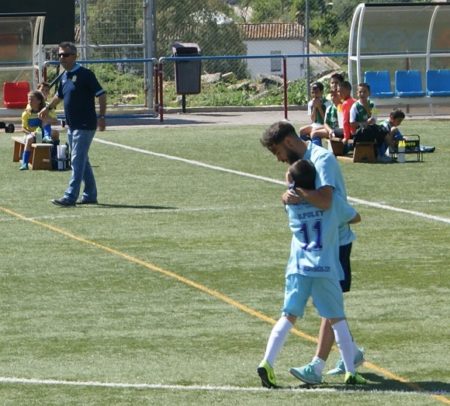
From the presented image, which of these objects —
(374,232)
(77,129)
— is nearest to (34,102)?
(77,129)

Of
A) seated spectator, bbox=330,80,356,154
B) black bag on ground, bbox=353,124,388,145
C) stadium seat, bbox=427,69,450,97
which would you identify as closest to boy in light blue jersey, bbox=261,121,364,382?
black bag on ground, bbox=353,124,388,145

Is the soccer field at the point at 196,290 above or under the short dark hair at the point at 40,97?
under

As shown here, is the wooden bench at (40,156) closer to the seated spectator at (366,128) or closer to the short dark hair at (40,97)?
the short dark hair at (40,97)

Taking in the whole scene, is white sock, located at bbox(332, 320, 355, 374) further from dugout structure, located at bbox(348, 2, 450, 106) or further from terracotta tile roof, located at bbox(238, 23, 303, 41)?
terracotta tile roof, located at bbox(238, 23, 303, 41)

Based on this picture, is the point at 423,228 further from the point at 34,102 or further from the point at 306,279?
the point at 34,102

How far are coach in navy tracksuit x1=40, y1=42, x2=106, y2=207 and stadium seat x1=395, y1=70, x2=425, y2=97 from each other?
1640cm

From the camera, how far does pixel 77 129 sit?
18.5 metres

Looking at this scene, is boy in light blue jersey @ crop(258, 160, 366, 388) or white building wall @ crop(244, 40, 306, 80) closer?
boy in light blue jersey @ crop(258, 160, 366, 388)

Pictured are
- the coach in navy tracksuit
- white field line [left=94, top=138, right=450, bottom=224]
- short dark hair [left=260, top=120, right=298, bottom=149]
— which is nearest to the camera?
short dark hair [left=260, top=120, right=298, bottom=149]

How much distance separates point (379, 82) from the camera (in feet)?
111

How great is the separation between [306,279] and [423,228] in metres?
7.37

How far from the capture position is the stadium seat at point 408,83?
3409 cm

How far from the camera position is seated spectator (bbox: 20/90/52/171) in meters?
23.5

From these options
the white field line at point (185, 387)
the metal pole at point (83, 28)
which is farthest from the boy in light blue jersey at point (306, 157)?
the metal pole at point (83, 28)
